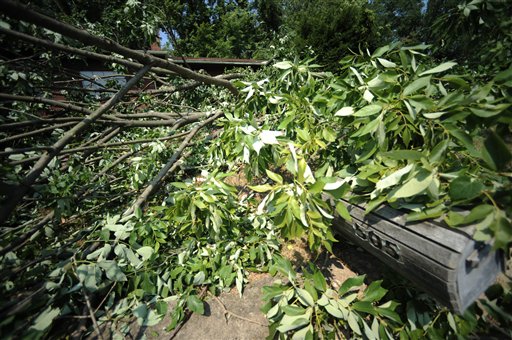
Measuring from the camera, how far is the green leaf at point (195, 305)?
4.90 feet

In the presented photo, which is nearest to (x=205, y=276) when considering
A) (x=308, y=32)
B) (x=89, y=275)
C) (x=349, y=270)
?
(x=89, y=275)

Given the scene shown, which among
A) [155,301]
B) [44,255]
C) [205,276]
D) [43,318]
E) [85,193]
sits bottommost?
[205,276]

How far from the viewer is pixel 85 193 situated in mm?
2465

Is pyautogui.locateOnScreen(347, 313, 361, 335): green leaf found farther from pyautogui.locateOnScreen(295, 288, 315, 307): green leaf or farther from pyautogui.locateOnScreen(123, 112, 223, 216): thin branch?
pyautogui.locateOnScreen(123, 112, 223, 216): thin branch

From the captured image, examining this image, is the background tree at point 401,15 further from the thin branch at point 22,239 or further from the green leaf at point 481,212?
the thin branch at point 22,239

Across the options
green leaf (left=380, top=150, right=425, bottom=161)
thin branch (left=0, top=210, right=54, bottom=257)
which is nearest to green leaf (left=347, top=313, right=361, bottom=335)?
green leaf (left=380, top=150, right=425, bottom=161)

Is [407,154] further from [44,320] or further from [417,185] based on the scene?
[44,320]

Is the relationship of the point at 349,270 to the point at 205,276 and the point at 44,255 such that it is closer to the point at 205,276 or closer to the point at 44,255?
the point at 205,276

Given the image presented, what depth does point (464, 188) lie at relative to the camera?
0.78 m

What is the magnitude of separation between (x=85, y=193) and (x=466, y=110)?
3308 mm

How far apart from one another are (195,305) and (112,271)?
60cm

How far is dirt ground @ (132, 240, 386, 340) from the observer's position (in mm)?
1494

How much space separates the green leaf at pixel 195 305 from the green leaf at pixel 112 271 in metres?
0.47

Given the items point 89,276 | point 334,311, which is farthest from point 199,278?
point 334,311
